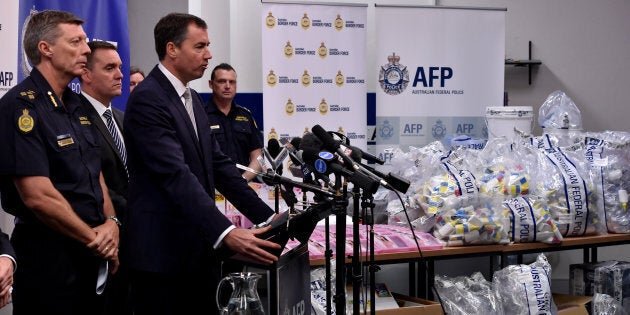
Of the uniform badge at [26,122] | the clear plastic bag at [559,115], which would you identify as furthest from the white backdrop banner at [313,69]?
the uniform badge at [26,122]

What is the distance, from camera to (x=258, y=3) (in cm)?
607

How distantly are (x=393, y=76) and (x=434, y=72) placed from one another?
0.34m

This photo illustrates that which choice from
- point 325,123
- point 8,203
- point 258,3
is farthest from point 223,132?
point 8,203

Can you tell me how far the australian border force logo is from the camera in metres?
5.80

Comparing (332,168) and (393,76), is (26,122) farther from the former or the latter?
(393,76)

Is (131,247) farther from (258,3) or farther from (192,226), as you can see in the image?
(258,3)

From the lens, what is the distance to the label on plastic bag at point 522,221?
4066 mm

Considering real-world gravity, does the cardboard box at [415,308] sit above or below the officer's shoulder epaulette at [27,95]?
below

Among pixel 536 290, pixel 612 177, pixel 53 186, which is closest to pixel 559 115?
pixel 612 177

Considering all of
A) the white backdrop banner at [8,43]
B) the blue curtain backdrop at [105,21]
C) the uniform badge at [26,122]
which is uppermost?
the blue curtain backdrop at [105,21]

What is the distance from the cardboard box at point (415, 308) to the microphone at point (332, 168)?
56.2 inches

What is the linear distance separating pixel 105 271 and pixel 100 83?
Result: 1.01 metres

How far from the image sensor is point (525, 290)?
3902 mm

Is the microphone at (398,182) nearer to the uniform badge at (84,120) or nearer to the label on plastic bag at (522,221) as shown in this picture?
the uniform badge at (84,120)
